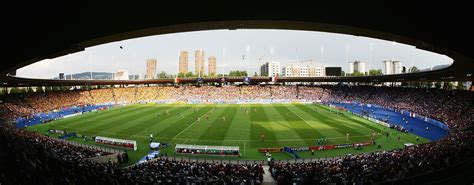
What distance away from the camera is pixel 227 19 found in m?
7.61

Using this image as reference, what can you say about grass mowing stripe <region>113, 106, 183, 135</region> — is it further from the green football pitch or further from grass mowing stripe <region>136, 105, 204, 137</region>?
grass mowing stripe <region>136, 105, 204, 137</region>

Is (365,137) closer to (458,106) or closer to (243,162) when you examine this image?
(243,162)

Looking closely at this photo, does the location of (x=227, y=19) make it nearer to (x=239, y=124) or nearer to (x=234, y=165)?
(x=234, y=165)

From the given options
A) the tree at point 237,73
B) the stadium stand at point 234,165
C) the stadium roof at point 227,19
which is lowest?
the stadium stand at point 234,165

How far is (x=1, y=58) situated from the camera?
373 inches

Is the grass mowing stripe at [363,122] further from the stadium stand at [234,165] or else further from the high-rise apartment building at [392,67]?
the high-rise apartment building at [392,67]

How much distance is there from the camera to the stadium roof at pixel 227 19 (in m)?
6.69

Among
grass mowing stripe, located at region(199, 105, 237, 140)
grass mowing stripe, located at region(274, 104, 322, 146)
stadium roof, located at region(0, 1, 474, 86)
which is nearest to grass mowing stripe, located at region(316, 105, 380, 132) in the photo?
grass mowing stripe, located at region(274, 104, 322, 146)

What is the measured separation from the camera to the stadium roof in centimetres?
669

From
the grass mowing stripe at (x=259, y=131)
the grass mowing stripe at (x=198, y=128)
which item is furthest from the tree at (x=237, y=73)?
the grass mowing stripe at (x=259, y=131)

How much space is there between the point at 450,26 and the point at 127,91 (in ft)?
351

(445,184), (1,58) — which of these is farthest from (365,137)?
(1,58)

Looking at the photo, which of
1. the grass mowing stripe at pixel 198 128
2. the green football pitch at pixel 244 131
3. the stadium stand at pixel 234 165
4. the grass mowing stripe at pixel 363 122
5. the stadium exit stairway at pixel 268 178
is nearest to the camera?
the stadium stand at pixel 234 165

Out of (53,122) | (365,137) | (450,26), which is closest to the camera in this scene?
(450,26)
